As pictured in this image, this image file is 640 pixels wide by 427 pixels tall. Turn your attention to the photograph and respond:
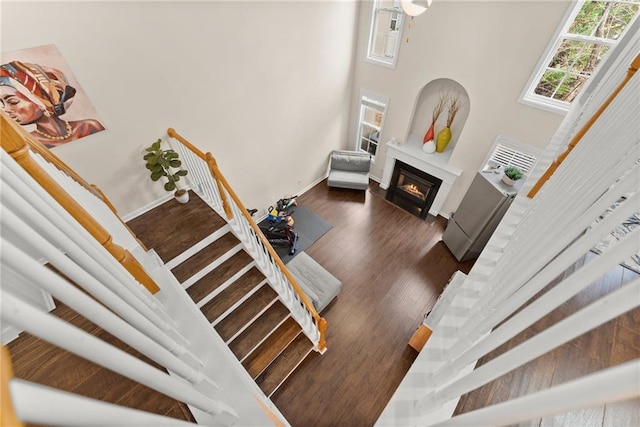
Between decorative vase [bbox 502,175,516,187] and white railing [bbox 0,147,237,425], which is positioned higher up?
white railing [bbox 0,147,237,425]

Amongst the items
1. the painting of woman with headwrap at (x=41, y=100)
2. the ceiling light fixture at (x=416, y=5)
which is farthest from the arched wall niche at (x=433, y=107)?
the painting of woman with headwrap at (x=41, y=100)

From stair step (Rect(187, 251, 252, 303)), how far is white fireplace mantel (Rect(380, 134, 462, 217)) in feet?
13.4

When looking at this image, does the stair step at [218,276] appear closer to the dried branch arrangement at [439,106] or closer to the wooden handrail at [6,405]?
the wooden handrail at [6,405]

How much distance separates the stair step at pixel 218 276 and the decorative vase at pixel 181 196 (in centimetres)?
116

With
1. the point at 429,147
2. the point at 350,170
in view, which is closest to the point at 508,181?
the point at 429,147

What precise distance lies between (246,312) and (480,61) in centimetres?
506

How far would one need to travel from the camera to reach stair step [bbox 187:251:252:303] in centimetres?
305

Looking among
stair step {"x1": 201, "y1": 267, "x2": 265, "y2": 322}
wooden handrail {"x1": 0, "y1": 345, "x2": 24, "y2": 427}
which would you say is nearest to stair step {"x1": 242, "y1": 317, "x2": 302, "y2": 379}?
stair step {"x1": 201, "y1": 267, "x2": 265, "y2": 322}

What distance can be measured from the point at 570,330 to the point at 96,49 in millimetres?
3834

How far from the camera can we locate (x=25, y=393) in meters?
0.34

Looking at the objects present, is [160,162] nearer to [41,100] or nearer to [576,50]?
[41,100]

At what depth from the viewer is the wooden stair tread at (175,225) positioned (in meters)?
3.24

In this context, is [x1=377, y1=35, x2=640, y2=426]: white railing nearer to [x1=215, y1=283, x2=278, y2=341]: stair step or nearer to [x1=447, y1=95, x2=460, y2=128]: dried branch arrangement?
[x1=215, y1=283, x2=278, y2=341]: stair step

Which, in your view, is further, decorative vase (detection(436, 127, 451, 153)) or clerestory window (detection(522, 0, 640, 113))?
decorative vase (detection(436, 127, 451, 153))
